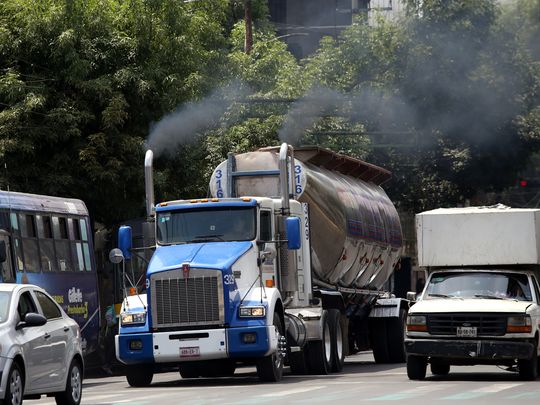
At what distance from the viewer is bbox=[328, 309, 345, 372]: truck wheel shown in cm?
2662

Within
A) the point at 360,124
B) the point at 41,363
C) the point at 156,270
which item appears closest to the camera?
the point at 41,363

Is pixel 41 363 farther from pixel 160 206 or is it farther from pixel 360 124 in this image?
pixel 360 124

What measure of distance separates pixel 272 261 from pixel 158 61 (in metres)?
12.3

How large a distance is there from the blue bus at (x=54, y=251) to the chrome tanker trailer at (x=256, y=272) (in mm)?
2646

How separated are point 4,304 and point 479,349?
781cm

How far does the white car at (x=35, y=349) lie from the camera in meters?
16.4

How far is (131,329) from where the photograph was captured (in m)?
22.8

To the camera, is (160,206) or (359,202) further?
(359,202)

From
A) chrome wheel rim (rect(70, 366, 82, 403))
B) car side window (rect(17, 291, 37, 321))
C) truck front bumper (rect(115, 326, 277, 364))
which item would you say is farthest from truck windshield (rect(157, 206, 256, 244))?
car side window (rect(17, 291, 37, 321))

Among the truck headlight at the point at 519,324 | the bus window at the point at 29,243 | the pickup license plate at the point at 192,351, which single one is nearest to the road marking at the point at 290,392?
the pickup license plate at the point at 192,351

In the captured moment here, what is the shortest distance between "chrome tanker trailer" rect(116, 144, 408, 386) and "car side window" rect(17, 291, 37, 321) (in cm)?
472

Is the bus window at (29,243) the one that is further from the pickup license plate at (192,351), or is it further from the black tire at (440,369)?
the black tire at (440,369)

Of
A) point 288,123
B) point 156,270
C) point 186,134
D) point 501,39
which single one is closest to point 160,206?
point 156,270

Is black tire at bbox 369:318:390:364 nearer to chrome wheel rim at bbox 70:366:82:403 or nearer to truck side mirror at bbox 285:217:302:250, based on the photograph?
truck side mirror at bbox 285:217:302:250
